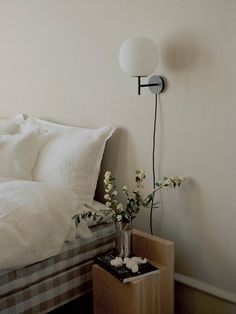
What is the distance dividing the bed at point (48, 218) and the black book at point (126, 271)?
0.58ft

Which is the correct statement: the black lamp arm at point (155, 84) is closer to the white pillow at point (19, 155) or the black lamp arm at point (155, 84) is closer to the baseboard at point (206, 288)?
the white pillow at point (19, 155)

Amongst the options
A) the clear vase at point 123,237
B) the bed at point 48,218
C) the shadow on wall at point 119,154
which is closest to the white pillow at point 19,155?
the bed at point 48,218

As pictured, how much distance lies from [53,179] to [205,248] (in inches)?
35.2

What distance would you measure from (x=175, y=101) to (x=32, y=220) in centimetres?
90

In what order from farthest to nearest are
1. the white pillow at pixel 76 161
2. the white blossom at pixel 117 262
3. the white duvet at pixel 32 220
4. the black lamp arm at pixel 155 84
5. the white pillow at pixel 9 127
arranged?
the white pillow at pixel 9 127, the white pillow at pixel 76 161, the black lamp arm at pixel 155 84, the white blossom at pixel 117 262, the white duvet at pixel 32 220

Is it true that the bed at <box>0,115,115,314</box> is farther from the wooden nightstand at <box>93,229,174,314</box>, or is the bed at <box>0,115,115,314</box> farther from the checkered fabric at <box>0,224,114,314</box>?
the wooden nightstand at <box>93,229,174,314</box>

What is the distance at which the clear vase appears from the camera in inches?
69.1

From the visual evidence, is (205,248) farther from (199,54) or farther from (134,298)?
(199,54)

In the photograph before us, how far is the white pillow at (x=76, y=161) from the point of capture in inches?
80.7

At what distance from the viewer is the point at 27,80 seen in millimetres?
2738

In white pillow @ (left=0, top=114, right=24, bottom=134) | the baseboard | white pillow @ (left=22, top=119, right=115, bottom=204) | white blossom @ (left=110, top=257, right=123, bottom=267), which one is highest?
white pillow @ (left=0, top=114, right=24, bottom=134)

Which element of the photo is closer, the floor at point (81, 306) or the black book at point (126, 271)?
the black book at point (126, 271)

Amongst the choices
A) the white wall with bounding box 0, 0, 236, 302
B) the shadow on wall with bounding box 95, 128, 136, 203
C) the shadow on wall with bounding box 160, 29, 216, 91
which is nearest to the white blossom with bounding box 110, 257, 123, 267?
the white wall with bounding box 0, 0, 236, 302

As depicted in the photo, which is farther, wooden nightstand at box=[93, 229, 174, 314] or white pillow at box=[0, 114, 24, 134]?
white pillow at box=[0, 114, 24, 134]
